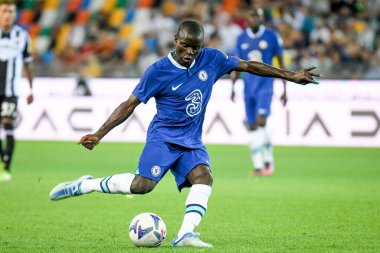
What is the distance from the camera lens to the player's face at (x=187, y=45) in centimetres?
768

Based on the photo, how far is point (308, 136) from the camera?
20.0 metres

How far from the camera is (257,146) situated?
1516 cm

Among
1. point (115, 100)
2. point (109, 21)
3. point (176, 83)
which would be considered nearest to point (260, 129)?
point (115, 100)

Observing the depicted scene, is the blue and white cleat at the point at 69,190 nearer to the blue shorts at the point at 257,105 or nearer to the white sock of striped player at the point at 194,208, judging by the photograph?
the white sock of striped player at the point at 194,208

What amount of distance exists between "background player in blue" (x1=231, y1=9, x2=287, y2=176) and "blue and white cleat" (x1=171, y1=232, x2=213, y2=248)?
746 cm

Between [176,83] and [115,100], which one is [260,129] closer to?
[115,100]

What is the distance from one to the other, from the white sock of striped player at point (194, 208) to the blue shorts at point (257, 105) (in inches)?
294

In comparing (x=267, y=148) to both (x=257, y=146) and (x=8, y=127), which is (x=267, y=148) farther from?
(x=8, y=127)

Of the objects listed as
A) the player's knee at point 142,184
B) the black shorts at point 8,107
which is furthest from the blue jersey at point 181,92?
the black shorts at point 8,107

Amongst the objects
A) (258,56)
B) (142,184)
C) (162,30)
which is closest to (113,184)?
(142,184)

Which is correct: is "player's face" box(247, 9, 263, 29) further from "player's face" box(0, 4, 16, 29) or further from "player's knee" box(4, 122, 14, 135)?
"player's knee" box(4, 122, 14, 135)

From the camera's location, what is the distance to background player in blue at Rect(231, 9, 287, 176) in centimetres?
1516

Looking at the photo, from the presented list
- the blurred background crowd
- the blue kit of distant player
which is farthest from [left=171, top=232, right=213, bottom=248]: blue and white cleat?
the blurred background crowd

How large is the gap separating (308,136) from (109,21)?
7888 millimetres
